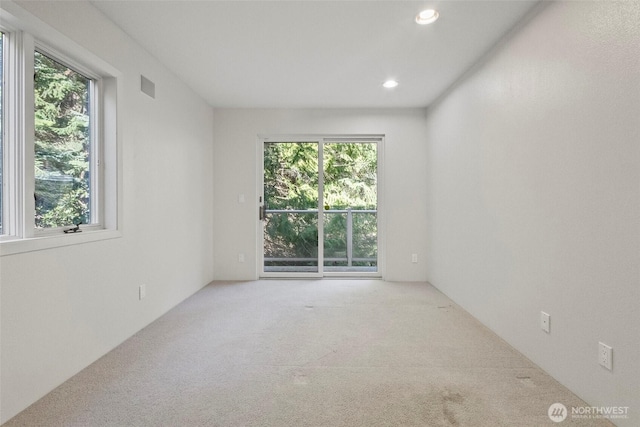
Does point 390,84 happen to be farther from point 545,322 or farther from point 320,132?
point 545,322

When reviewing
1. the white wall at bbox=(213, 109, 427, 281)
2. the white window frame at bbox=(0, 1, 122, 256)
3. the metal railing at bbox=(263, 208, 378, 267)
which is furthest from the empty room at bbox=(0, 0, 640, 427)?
the metal railing at bbox=(263, 208, 378, 267)

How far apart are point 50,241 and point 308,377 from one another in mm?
1650

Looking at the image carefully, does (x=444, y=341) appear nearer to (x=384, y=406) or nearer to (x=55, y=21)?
(x=384, y=406)

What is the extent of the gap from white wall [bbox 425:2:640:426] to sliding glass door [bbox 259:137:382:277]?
1.75 m

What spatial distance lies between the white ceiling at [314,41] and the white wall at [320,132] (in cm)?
68

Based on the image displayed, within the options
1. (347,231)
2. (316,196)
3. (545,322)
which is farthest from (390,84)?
Result: (545,322)

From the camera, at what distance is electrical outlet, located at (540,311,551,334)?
1969 millimetres

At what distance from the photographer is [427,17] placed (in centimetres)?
227

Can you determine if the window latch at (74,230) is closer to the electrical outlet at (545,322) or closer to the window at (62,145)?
the window at (62,145)

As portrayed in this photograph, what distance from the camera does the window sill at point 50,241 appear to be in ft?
5.19

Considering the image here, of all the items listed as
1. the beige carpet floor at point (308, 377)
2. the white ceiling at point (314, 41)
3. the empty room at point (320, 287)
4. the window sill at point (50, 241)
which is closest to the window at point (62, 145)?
the empty room at point (320, 287)

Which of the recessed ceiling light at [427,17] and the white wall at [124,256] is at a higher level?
the recessed ceiling light at [427,17]

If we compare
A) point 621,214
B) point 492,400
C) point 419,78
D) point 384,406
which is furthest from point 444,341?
point 419,78

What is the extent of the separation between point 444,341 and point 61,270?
102 inches
